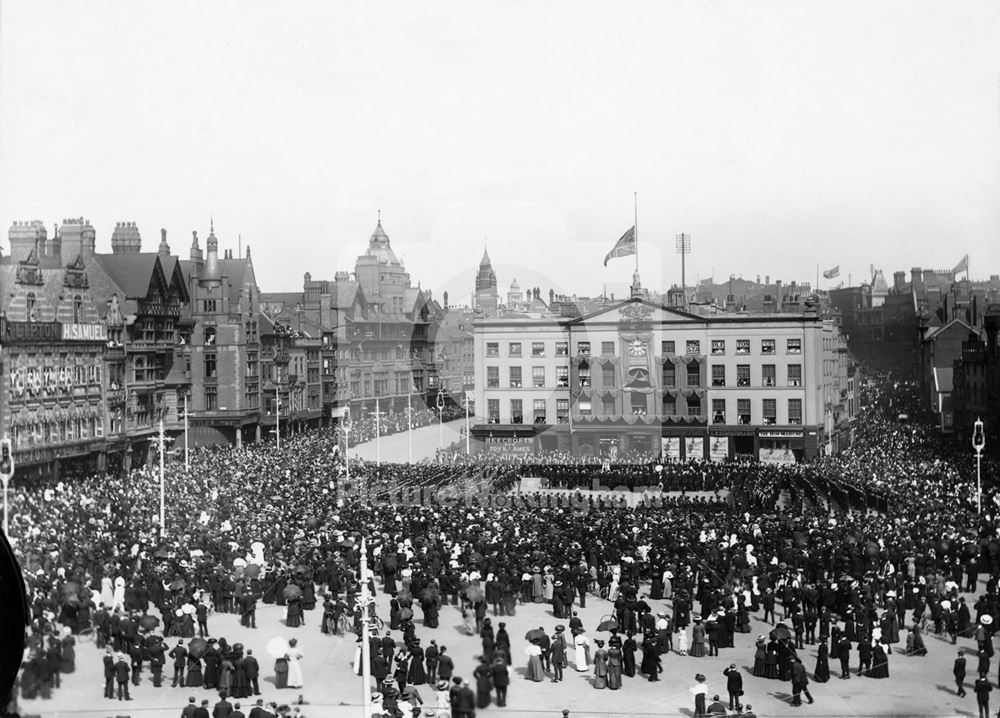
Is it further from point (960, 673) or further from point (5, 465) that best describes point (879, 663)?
point (5, 465)

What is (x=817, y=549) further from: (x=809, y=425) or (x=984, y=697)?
(x=809, y=425)

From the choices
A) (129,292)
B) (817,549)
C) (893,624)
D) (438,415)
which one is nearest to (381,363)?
(438,415)

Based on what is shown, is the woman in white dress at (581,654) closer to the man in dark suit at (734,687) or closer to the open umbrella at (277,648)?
the man in dark suit at (734,687)

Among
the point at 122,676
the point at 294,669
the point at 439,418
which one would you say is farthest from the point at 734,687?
the point at 439,418

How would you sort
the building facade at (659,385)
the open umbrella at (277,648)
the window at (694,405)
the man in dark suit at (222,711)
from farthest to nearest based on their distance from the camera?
1. the window at (694,405)
2. the building facade at (659,385)
3. the open umbrella at (277,648)
4. the man in dark suit at (222,711)

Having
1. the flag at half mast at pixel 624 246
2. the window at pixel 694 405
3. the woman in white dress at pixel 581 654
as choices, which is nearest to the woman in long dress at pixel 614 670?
the woman in white dress at pixel 581 654

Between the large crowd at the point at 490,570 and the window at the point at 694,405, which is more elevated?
the window at the point at 694,405

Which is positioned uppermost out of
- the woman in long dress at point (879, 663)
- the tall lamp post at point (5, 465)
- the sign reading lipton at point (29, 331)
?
the sign reading lipton at point (29, 331)

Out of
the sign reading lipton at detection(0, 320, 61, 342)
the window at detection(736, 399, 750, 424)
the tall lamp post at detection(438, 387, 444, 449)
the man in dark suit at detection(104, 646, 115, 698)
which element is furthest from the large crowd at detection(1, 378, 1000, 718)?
the tall lamp post at detection(438, 387, 444, 449)
